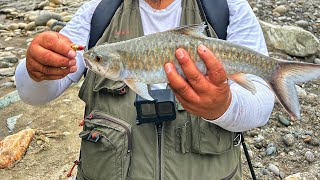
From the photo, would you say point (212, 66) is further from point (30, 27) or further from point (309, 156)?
point (30, 27)

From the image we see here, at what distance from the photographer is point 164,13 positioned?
126 inches

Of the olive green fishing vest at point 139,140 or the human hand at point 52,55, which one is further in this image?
the olive green fishing vest at point 139,140

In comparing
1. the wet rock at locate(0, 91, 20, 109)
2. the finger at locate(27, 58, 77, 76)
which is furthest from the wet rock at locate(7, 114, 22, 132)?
the finger at locate(27, 58, 77, 76)

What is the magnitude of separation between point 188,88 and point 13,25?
35.2ft

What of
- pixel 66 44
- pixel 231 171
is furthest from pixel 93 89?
pixel 231 171

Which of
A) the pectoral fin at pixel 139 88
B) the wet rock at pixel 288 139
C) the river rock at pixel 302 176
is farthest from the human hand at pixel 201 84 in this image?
the wet rock at pixel 288 139

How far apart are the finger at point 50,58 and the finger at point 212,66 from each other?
0.72 meters

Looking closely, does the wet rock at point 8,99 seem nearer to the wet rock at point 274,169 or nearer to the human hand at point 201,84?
the wet rock at point 274,169

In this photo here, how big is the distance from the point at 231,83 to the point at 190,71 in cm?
74

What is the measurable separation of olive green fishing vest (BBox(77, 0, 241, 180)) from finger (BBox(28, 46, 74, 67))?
0.51 m

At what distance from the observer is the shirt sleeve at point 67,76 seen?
306 centimetres

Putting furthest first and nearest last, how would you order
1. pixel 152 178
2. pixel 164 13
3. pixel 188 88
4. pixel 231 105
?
pixel 164 13 → pixel 152 178 → pixel 231 105 → pixel 188 88

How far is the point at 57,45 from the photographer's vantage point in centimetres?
256

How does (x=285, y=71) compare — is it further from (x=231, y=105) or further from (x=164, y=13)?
(x=164, y=13)
